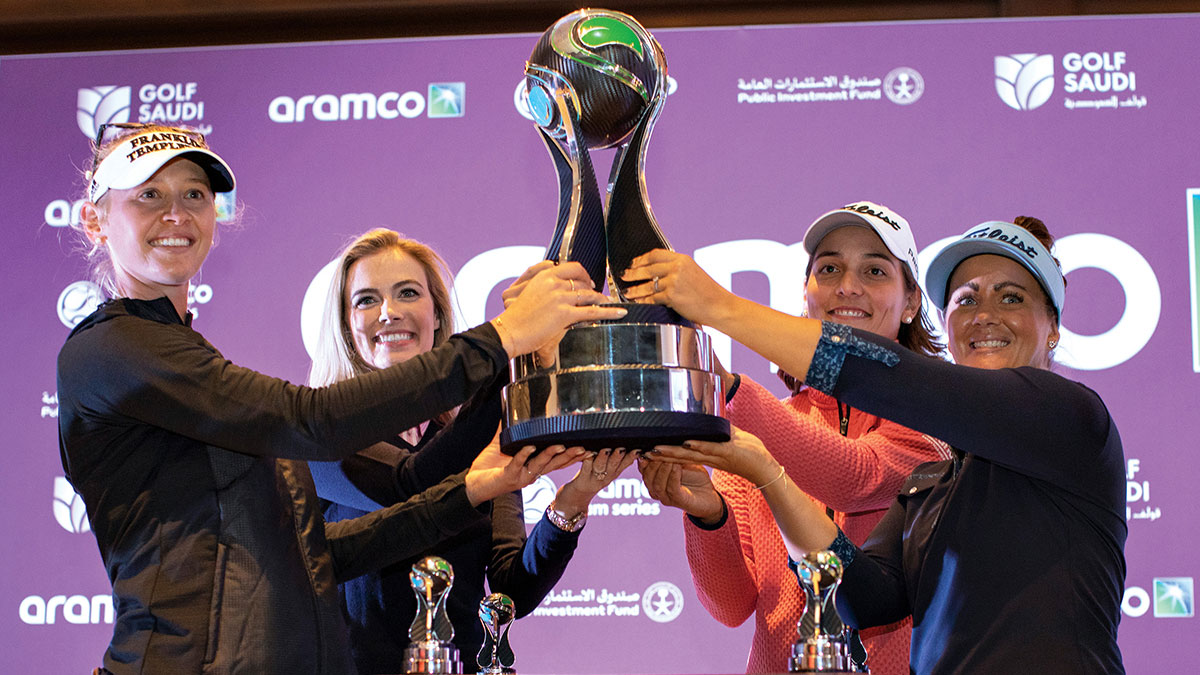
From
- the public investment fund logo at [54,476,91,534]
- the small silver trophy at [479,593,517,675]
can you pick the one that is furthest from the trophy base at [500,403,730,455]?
the public investment fund logo at [54,476,91,534]

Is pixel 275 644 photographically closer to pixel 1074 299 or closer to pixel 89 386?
pixel 89 386

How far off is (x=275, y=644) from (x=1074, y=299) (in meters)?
2.57

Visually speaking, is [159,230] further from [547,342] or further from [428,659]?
[428,659]

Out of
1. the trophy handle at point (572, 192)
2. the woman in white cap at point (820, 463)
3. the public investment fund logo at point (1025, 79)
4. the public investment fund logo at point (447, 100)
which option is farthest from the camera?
the public investment fund logo at point (447, 100)

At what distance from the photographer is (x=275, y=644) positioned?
5.07 feet

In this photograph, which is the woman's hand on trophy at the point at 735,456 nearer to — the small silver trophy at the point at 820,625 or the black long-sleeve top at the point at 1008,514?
the black long-sleeve top at the point at 1008,514

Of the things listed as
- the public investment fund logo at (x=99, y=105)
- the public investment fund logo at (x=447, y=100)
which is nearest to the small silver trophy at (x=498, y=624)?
the public investment fund logo at (x=447, y=100)

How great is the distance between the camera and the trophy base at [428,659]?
1.46 meters

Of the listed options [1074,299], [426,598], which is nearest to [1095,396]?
[426,598]

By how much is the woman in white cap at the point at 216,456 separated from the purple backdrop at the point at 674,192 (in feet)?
5.85

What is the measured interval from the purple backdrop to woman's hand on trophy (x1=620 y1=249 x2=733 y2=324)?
1.69 meters

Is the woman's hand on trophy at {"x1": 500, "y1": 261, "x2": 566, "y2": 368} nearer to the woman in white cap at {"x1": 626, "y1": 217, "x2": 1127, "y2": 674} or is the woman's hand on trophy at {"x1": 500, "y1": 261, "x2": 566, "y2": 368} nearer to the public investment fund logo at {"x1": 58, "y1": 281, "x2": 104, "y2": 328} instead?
the woman in white cap at {"x1": 626, "y1": 217, "x2": 1127, "y2": 674}

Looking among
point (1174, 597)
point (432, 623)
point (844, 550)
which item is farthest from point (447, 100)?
point (1174, 597)

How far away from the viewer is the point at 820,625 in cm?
144
